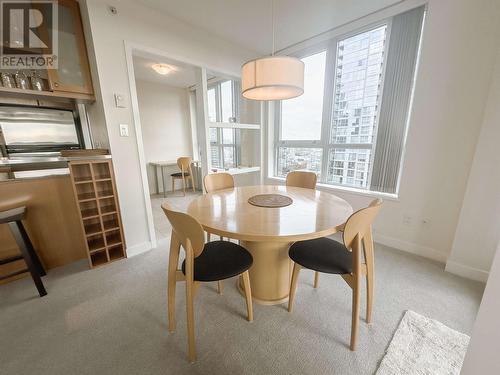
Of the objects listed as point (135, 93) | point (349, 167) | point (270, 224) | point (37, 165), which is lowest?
point (270, 224)

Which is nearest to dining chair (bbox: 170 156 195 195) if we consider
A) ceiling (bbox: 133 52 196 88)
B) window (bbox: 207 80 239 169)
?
window (bbox: 207 80 239 169)

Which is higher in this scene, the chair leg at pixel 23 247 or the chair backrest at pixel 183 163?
the chair backrest at pixel 183 163

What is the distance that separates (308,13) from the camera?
2.26 m

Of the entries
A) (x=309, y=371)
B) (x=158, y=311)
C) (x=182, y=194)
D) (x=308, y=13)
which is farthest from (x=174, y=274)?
(x=182, y=194)

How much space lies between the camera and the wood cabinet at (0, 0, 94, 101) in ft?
5.95

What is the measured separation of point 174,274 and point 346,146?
2.60 metres

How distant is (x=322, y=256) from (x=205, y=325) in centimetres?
92

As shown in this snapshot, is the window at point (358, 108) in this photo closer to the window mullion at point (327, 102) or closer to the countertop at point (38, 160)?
the window mullion at point (327, 102)

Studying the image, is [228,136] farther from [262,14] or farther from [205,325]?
[205,325]

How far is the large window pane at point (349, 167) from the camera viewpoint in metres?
2.64

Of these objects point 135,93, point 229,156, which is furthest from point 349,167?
point 135,93

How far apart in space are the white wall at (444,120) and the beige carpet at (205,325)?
18.3 inches

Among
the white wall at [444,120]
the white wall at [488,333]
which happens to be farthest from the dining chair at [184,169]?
the white wall at [488,333]

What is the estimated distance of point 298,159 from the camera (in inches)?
134
